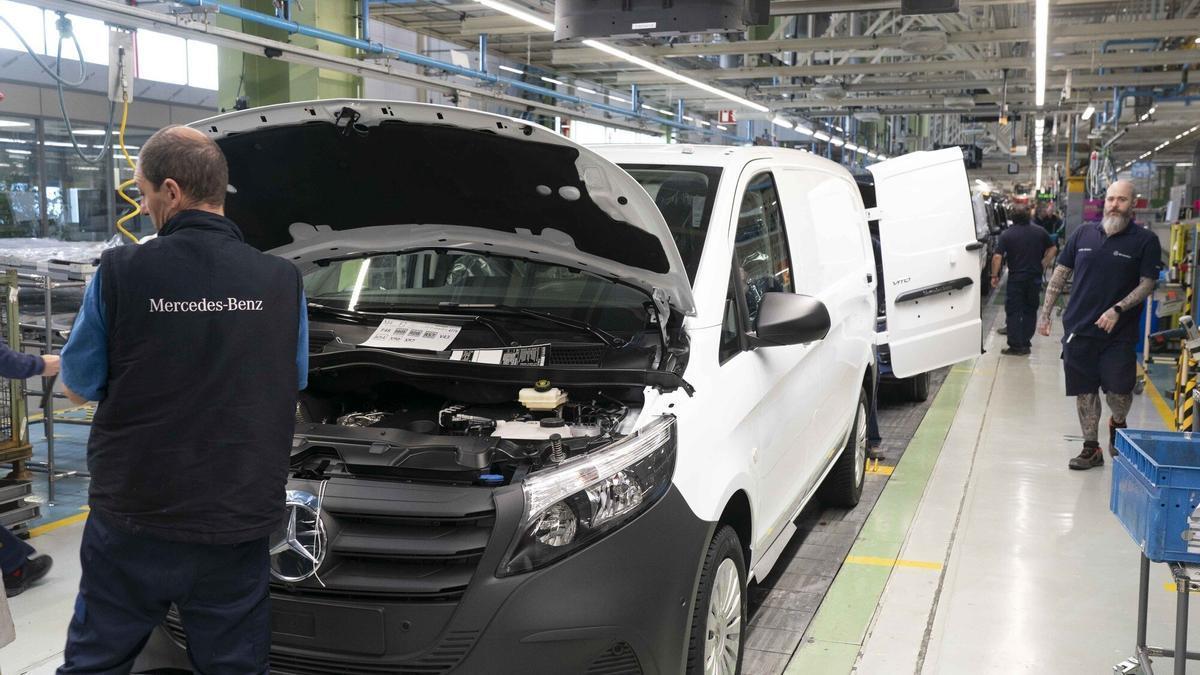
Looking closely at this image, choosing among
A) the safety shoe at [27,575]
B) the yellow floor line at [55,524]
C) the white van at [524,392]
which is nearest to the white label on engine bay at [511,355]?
the white van at [524,392]

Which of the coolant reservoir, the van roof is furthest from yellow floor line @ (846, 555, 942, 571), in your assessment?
the coolant reservoir

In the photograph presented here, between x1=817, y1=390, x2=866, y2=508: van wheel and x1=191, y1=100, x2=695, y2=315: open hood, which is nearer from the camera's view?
x1=191, y1=100, x2=695, y2=315: open hood

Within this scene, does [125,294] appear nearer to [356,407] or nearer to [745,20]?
[356,407]

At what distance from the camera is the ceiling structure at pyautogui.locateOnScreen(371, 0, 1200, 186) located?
34.4ft

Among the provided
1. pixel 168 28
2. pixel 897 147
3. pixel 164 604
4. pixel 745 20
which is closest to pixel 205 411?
pixel 164 604

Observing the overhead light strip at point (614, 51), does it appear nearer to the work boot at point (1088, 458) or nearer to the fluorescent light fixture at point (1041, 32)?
the fluorescent light fixture at point (1041, 32)

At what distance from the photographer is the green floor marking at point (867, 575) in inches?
139

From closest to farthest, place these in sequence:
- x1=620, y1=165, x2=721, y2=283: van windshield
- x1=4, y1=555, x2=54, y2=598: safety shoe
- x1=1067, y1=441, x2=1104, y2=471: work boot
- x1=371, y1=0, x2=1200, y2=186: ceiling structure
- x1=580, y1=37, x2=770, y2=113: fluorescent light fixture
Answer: x1=620, y1=165, x2=721, y2=283: van windshield, x1=4, y1=555, x2=54, y2=598: safety shoe, x1=1067, y1=441, x2=1104, y2=471: work boot, x1=580, y1=37, x2=770, y2=113: fluorescent light fixture, x1=371, y1=0, x2=1200, y2=186: ceiling structure

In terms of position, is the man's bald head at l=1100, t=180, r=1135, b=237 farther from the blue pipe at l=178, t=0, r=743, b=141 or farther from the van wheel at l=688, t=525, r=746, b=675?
the blue pipe at l=178, t=0, r=743, b=141

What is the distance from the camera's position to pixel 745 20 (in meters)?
6.51

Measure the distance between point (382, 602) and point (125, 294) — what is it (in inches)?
33.5

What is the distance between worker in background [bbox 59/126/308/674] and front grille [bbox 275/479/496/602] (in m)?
0.24

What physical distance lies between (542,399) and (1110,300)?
437 centimetres

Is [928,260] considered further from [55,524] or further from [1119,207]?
[55,524]
